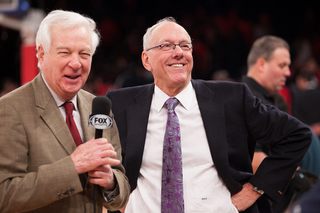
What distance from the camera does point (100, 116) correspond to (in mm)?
1538

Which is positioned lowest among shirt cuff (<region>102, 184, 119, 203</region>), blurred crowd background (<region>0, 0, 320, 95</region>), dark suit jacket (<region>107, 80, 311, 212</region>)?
shirt cuff (<region>102, 184, 119, 203</region>)

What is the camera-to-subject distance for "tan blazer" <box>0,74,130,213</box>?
150 cm

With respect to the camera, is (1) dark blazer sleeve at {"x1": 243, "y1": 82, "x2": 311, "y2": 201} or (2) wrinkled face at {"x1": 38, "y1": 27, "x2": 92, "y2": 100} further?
(1) dark blazer sleeve at {"x1": 243, "y1": 82, "x2": 311, "y2": 201}

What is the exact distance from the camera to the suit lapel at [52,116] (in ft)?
5.48

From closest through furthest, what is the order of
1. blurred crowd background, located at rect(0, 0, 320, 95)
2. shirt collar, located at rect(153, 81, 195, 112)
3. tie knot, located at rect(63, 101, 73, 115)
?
tie knot, located at rect(63, 101, 73, 115) < shirt collar, located at rect(153, 81, 195, 112) < blurred crowd background, located at rect(0, 0, 320, 95)

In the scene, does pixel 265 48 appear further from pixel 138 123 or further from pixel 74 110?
pixel 74 110

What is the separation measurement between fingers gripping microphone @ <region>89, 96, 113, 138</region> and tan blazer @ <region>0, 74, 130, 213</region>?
0.18 meters

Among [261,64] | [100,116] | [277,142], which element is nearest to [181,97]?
[277,142]

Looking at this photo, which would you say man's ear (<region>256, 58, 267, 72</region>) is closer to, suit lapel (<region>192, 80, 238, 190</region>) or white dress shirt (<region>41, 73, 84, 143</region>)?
suit lapel (<region>192, 80, 238, 190</region>)

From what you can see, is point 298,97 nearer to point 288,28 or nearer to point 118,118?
point 118,118

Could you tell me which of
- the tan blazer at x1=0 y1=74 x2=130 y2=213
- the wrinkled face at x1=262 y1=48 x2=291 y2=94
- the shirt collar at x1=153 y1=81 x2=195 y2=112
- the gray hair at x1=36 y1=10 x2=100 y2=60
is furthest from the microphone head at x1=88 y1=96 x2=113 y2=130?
the wrinkled face at x1=262 y1=48 x2=291 y2=94

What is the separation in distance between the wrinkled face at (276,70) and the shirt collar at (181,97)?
133cm

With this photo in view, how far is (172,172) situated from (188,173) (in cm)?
10

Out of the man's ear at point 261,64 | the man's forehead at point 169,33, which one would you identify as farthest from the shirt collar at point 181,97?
the man's ear at point 261,64
